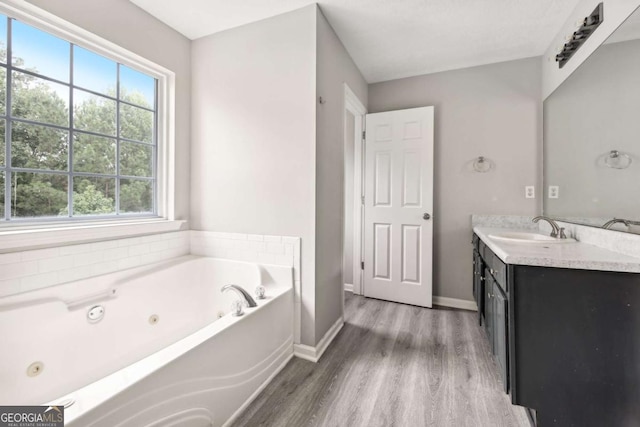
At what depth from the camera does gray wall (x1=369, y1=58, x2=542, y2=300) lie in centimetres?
255

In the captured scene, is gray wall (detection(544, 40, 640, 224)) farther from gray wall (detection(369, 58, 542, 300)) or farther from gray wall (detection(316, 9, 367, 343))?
gray wall (detection(316, 9, 367, 343))

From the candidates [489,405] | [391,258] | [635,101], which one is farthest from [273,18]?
[489,405]

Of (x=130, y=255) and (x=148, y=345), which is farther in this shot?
(x=130, y=255)

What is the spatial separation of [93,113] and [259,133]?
1.08 metres

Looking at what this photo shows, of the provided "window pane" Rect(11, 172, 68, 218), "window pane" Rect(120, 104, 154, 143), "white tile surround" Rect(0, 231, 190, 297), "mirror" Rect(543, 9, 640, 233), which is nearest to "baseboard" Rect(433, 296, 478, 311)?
"mirror" Rect(543, 9, 640, 233)

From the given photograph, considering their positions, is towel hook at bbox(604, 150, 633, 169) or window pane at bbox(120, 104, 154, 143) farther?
window pane at bbox(120, 104, 154, 143)

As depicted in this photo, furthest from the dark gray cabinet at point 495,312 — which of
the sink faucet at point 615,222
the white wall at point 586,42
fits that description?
the white wall at point 586,42

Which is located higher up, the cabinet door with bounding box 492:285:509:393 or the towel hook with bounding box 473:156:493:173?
the towel hook with bounding box 473:156:493:173

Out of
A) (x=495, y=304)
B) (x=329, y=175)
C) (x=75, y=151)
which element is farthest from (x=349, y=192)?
(x=75, y=151)

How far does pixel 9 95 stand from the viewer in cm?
145

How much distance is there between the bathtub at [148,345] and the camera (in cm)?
96

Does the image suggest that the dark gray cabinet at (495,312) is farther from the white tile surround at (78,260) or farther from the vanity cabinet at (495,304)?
the white tile surround at (78,260)

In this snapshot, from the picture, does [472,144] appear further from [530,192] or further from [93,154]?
[93,154]

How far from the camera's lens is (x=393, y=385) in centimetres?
163
